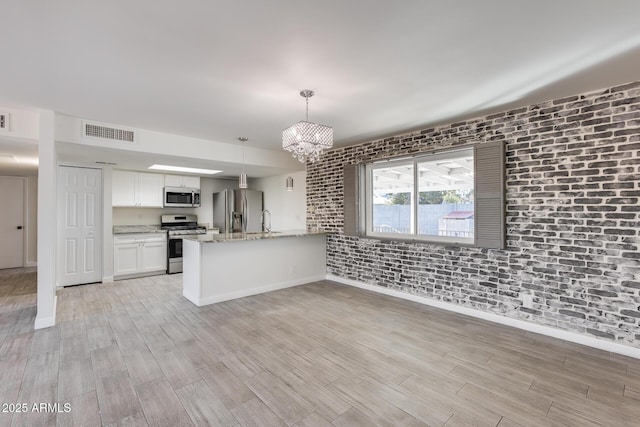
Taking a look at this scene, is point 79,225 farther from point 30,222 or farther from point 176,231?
point 30,222

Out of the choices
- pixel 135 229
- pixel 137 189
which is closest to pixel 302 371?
pixel 135 229

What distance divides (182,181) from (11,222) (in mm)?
4197

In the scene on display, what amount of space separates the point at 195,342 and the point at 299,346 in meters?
1.05

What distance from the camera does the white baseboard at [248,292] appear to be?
412 centimetres

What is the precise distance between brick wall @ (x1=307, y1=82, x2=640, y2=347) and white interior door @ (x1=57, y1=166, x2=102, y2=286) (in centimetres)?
574

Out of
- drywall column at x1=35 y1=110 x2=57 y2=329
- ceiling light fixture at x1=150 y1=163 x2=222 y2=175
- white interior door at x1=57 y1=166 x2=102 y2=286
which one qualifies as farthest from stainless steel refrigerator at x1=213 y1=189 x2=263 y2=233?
drywall column at x1=35 y1=110 x2=57 y2=329

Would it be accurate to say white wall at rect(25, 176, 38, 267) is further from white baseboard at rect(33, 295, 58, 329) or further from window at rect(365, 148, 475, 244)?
window at rect(365, 148, 475, 244)

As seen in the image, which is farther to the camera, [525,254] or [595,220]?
[525,254]

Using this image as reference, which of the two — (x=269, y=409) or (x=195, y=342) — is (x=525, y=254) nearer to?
(x=269, y=409)

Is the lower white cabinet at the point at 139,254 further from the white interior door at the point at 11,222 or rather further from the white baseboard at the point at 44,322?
the white interior door at the point at 11,222

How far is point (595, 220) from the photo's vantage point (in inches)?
112

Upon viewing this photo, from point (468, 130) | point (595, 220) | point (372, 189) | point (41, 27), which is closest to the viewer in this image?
point (41, 27)

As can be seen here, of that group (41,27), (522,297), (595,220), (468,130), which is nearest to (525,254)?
(522,297)

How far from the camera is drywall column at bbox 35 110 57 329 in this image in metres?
3.32
